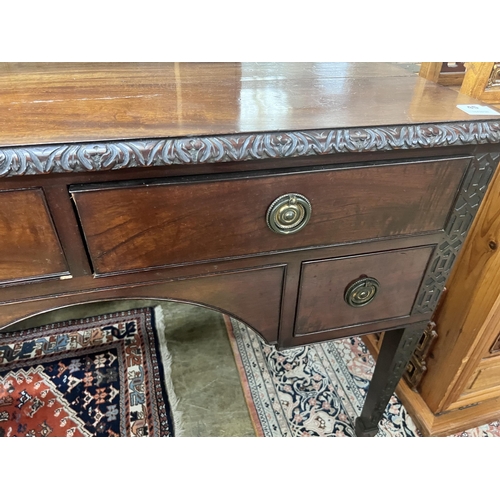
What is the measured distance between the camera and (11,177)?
0.41 m

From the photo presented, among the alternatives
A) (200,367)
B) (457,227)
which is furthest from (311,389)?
(457,227)

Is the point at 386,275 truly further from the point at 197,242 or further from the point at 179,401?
the point at 179,401

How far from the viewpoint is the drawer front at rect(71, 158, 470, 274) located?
46cm

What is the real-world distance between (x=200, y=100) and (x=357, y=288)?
0.36 meters

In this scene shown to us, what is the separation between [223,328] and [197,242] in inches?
31.4

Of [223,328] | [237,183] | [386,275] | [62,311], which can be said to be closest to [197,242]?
[237,183]

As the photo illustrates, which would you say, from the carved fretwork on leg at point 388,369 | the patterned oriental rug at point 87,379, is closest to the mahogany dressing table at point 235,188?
the carved fretwork on leg at point 388,369

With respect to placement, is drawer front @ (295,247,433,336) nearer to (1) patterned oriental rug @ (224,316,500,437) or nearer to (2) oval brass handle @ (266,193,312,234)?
(2) oval brass handle @ (266,193,312,234)

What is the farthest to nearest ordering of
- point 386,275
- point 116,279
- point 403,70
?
point 403,70, point 386,275, point 116,279

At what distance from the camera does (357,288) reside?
2.05 ft

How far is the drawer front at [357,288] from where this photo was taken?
0.60 meters

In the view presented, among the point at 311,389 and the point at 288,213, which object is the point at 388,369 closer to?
the point at 311,389

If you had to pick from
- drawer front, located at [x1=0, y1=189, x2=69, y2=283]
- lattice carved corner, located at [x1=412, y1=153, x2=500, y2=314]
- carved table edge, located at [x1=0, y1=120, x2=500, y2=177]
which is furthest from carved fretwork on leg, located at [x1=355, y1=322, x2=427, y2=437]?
drawer front, located at [x1=0, y1=189, x2=69, y2=283]

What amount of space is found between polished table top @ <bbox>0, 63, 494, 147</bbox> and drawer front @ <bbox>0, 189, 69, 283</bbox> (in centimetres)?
7
